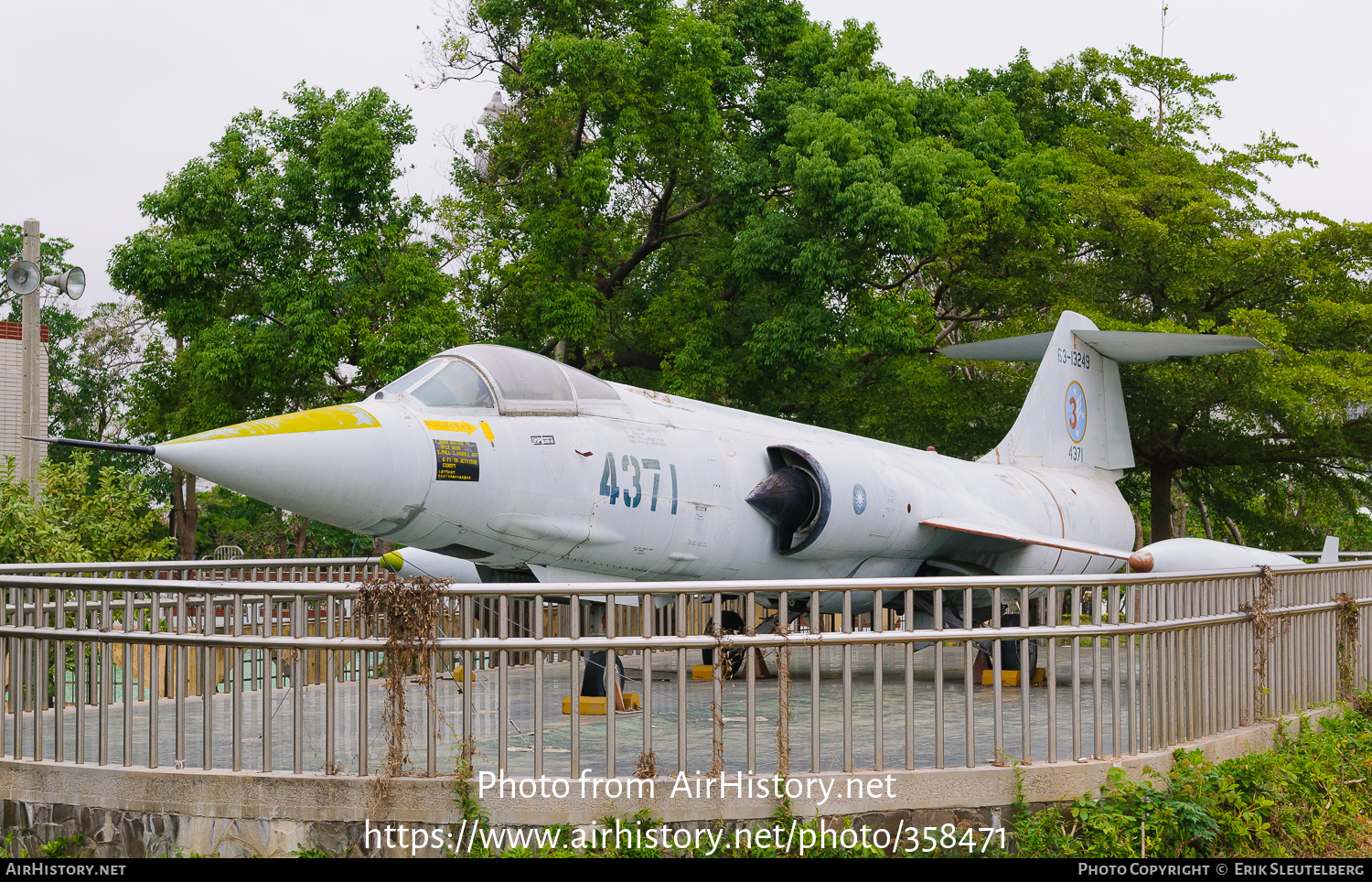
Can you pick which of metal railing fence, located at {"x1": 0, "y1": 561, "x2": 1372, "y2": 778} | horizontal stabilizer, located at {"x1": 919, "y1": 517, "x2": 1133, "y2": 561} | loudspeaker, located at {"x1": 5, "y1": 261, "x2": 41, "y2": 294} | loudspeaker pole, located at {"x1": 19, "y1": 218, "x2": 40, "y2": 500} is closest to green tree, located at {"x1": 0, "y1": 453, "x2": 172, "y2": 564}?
loudspeaker pole, located at {"x1": 19, "y1": 218, "x2": 40, "y2": 500}

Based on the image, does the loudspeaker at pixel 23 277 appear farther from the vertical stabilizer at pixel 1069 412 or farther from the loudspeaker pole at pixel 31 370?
the vertical stabilizer at pixel 1069 412

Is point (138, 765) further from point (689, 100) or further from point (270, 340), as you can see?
point (689, 100)

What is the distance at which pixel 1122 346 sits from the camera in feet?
50.4

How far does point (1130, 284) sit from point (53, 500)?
58.2 ft

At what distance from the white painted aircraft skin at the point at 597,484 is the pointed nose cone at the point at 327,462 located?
0.01m

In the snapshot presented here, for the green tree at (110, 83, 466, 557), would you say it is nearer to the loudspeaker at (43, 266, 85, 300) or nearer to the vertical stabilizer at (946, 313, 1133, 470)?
the loudspeaker at (43, 266, 85, 300)

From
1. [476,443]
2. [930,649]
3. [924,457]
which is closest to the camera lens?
[476,443]

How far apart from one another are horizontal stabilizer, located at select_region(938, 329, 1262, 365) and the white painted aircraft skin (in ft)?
11.6

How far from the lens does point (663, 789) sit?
18.2 ft

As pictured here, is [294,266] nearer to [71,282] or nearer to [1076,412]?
[71,282]

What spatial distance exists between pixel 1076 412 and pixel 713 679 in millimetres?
9969

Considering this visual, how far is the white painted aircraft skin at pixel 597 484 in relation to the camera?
6.73 m

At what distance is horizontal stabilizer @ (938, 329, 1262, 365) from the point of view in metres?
14.0

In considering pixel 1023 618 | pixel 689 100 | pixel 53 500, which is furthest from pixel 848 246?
pixel 1023 618
